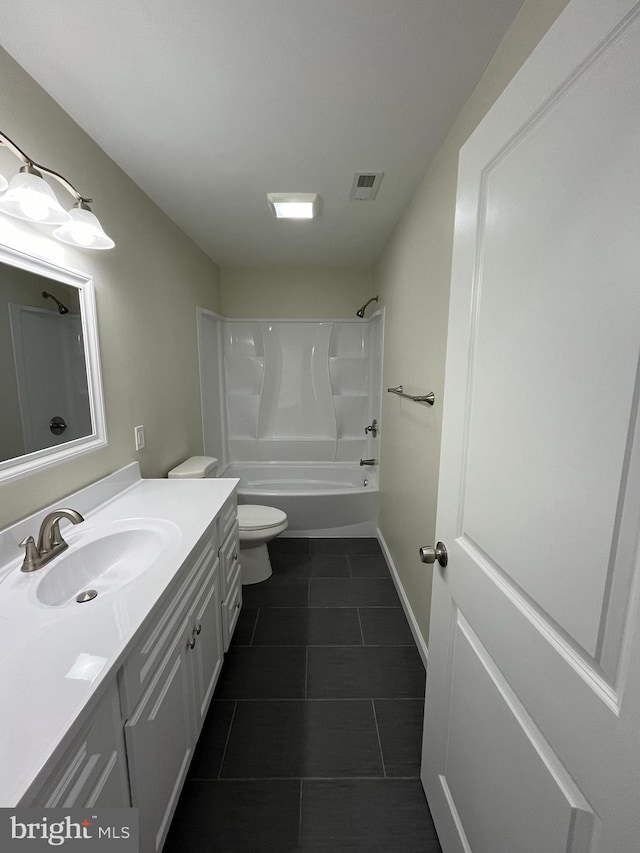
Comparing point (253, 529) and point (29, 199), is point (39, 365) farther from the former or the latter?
point (253, 529)

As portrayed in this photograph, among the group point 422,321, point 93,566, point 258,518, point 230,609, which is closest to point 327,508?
point 258,518

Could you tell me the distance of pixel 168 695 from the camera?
40.1 inches

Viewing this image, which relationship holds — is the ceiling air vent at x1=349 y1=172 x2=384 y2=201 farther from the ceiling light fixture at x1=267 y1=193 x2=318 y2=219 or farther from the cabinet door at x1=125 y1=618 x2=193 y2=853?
the cabinet door at x1=125 y1=618 x2=193 y2=853

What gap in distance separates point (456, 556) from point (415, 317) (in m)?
1.37

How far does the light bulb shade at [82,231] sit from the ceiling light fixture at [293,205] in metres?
0.94

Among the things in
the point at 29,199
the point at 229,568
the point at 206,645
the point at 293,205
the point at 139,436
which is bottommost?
the point at 206,645

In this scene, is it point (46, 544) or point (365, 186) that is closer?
point (46, 544)

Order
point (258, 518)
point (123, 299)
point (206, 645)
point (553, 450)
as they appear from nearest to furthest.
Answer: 1. point (553, 450)
2. point (206, 645)
3. point (123, 299)
4. point (258, 518)

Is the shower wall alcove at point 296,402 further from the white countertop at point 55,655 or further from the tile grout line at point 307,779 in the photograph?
the white countertop at point 55,655

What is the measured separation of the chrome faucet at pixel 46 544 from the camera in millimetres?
1038

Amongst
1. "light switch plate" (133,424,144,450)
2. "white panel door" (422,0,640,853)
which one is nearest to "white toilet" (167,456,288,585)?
"light switch plate" (133,424,144,450)

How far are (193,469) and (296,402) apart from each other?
1700 mm

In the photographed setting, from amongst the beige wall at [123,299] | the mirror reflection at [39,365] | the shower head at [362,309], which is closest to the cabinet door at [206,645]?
the beige wall at [123,299]

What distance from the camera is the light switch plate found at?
70.5 inches
